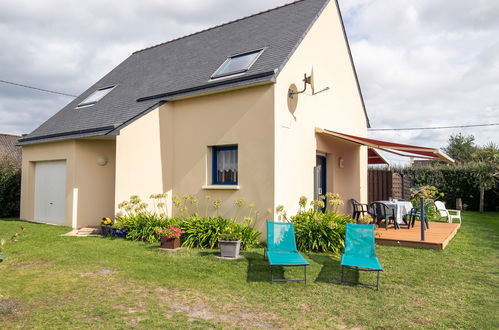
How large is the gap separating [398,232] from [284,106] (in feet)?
19.7

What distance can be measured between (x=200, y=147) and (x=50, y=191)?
771 cm

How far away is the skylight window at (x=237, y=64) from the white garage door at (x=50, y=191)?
25.7 ft

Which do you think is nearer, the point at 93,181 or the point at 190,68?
the point at 93,181

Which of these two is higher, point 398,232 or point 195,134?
point 195,134

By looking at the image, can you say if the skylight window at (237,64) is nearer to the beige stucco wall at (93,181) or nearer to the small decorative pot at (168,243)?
the beige stucco wall at (93,181)

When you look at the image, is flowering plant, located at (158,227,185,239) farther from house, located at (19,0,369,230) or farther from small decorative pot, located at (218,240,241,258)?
house, located at (19,0,369,230)

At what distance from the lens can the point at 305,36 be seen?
13008 millimetres

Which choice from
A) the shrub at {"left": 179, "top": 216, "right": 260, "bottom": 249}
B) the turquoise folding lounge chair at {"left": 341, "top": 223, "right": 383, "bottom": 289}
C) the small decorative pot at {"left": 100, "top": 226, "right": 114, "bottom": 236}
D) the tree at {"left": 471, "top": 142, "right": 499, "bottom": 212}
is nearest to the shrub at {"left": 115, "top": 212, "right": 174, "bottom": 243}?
the small decorative pot at {"left": 100, "top": 226, "right": 114, "bottom": 236}

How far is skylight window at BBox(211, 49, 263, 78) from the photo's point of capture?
12427 millimetres

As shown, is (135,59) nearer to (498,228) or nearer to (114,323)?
(114,323)

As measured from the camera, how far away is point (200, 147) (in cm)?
1299

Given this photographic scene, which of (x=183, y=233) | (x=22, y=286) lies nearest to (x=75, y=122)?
(x=183, y=233)

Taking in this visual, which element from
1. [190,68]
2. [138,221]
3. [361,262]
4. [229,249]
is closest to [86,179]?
[138,221]

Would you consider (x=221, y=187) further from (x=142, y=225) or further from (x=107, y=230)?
(x=107, y=230)
